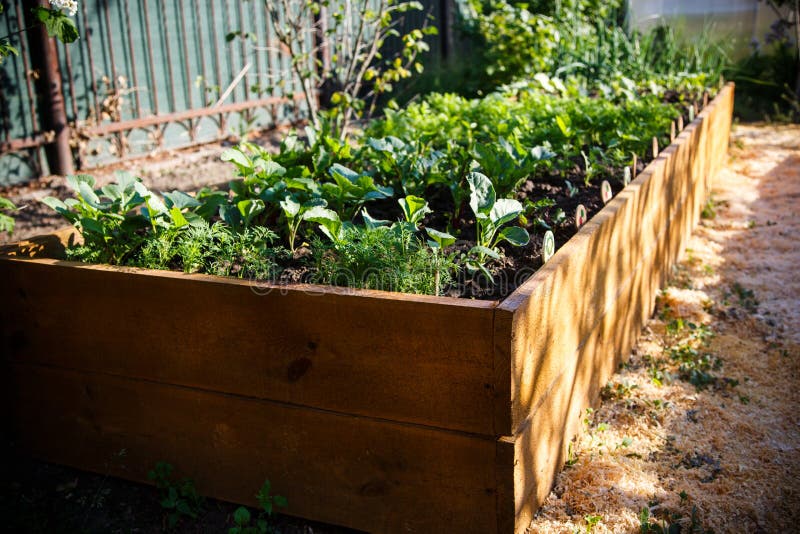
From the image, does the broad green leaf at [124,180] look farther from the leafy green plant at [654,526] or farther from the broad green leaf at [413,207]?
the leafy green plant at [654,526]

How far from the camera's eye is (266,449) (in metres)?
2.32

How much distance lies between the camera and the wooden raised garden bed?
203cm

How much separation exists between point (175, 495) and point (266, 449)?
0.36 m

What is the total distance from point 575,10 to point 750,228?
407 centimetres

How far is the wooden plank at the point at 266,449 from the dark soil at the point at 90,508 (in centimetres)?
5

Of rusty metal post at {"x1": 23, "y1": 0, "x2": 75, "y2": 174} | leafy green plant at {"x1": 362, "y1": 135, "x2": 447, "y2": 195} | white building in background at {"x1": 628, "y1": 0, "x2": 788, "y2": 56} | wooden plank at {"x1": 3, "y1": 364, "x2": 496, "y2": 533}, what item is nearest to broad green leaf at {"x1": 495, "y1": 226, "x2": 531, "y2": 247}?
leafy green plant at {"x1": 362, "y1": 135, "x2": 447, "y2": 195}

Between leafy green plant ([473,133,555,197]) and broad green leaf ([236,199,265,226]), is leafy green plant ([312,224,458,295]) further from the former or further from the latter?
leafy green plant ([473,133,555,197])

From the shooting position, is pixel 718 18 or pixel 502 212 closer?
pixel 502 212

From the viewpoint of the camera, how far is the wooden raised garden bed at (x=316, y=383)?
6.66 ft

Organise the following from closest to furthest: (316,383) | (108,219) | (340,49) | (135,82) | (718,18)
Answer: (316,383), (108,219), (340,49), (135,82), (718,18)

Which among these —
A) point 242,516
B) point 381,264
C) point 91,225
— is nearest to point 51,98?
point 91,225

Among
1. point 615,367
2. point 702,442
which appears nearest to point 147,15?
point 615,367

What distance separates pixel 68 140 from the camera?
535 centimetres

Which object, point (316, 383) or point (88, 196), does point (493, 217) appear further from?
point (88, 196)
